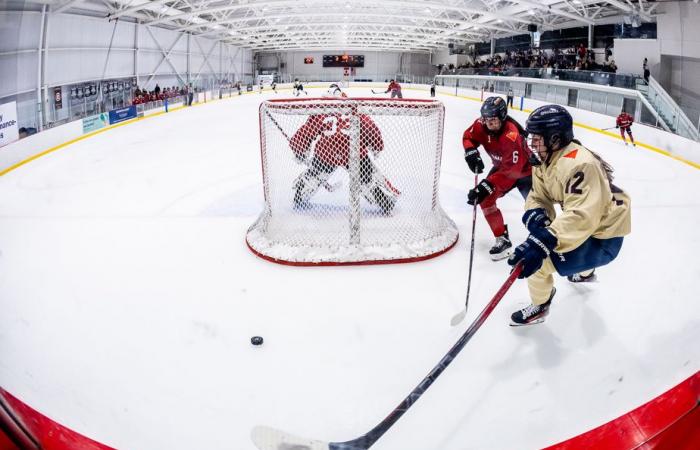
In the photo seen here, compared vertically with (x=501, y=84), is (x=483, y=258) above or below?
below

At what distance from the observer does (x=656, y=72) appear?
13.2 metres

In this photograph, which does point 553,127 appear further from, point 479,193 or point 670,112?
point 670,112

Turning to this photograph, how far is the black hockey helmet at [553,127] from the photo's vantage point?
6.45ft

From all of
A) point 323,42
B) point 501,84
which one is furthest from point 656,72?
point 323,42

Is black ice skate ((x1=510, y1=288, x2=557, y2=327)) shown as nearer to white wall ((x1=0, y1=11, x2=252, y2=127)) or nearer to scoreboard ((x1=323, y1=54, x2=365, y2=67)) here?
white wall ((x1=0, y1=11, x2=252, y2=127))

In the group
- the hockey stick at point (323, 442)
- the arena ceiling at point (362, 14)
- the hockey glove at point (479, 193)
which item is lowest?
the hockey stick at point (323, 442)

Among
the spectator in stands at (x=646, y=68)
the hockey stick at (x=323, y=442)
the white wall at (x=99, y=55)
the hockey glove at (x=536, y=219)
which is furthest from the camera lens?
the spectator in stands at (x=646, y=68)

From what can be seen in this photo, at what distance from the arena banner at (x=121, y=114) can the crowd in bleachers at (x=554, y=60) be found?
654 inches

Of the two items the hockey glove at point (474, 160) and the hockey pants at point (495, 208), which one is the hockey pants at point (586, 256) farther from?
the hockey glove at point (474, 160)

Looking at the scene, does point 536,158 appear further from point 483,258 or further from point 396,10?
point 396,10

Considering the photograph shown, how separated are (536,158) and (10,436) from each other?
2328 millimetres

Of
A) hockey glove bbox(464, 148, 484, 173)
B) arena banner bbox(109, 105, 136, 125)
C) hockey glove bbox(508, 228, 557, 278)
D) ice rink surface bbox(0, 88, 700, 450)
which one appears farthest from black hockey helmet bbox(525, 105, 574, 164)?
arena banner bbox(109, 105, 136, 125)

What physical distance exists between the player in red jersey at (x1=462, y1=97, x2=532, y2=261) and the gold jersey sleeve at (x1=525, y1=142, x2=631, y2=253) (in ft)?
3.34

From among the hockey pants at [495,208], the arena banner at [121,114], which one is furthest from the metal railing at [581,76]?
the arena banner at [121,114]
